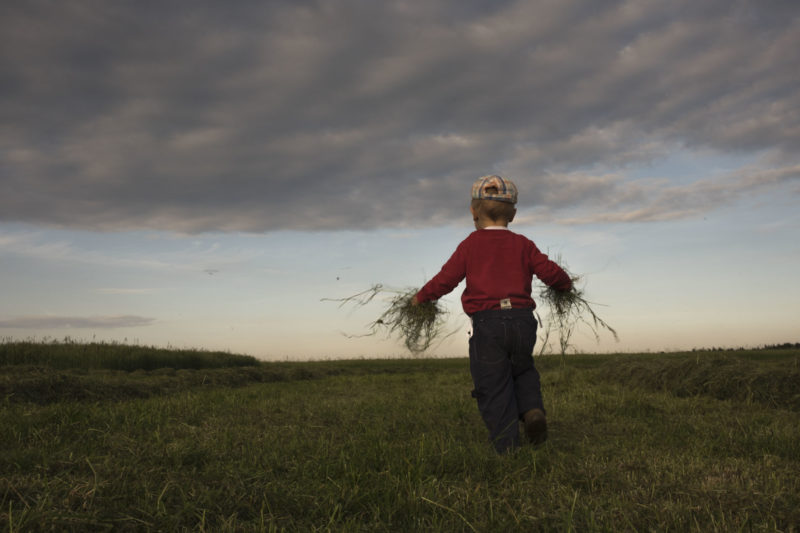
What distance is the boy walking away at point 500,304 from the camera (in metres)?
4.43

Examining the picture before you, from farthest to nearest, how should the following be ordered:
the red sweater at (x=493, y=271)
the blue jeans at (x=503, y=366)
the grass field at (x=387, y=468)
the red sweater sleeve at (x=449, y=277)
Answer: the red sweater sleeve at (x=449, y=277)
the red sweater at (x=493, y=271)
the blue jeans at (x=503, y=366)
the grass field at (x=387, y=468)

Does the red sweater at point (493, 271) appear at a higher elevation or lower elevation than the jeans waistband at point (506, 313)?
higher

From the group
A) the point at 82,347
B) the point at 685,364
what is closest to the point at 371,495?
the point at 685,364

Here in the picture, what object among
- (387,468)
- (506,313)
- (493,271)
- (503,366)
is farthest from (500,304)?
(387,468)

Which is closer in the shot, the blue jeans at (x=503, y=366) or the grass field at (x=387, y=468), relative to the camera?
the grass field at (x=387, y=468)

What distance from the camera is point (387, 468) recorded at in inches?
138

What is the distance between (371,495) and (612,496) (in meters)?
1.28

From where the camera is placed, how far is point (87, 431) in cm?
463

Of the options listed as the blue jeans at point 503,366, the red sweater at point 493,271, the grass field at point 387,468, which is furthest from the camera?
the red sweater at point 493,271

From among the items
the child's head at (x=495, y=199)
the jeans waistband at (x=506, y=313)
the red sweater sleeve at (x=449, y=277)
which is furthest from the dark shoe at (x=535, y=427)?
the child's head at (x=495, y=199)

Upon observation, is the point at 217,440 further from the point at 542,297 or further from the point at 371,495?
the point at 542,297

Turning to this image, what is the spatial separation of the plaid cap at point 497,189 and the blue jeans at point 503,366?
0.98 meters

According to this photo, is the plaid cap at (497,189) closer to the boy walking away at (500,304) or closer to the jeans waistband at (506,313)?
the boy walking away at (500,304)

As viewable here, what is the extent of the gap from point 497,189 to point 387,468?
2.51 meters
